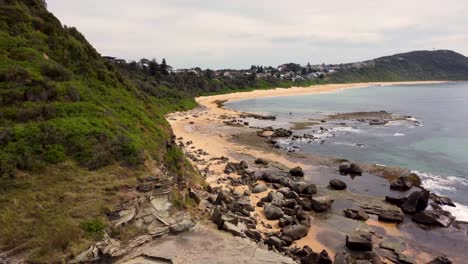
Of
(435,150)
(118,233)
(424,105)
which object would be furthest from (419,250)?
(424,105)

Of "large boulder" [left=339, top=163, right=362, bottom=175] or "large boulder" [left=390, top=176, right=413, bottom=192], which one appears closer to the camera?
"large boulder" [left=390, top=176, right=413, bottom=192]

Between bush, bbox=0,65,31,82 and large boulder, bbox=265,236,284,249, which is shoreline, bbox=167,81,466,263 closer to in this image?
large boulder, bbox=265,236,284,249

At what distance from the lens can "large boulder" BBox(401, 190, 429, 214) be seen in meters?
29.1

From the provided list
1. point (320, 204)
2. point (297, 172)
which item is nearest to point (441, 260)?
point (320, 204)

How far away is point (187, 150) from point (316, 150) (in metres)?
18.1

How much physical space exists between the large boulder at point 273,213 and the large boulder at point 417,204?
36.5 ft

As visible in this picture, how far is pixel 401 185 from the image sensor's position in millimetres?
34406

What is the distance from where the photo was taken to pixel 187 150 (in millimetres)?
45844

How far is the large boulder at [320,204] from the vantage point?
2859 centimetres

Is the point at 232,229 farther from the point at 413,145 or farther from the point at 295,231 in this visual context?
the point at 413,145

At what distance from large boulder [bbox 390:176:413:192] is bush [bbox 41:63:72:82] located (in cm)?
3051

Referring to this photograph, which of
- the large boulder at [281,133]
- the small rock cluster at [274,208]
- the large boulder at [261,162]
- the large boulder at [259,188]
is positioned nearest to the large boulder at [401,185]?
the small rock cluster at [274,208]

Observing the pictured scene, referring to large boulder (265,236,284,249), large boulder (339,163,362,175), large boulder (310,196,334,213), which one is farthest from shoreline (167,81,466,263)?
large boulder (339,163,362,175)

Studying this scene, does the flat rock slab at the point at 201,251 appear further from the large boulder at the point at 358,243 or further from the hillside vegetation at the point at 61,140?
the large boulder at the point at 358,243
